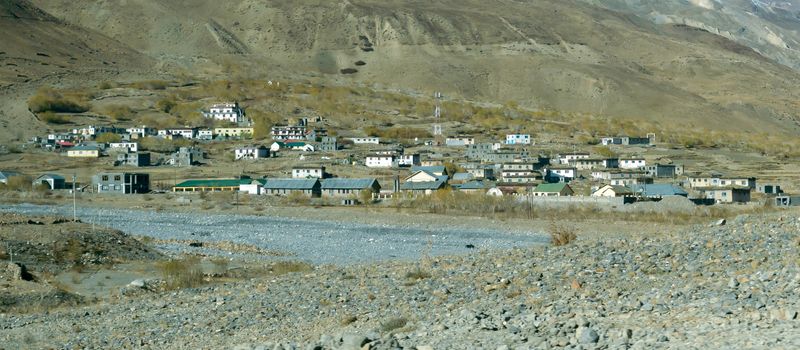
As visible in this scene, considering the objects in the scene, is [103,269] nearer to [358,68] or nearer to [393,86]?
[393,86]

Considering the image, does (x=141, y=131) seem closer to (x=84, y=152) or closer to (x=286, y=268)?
(x=84, y=152)

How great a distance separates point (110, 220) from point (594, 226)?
69.3 feet

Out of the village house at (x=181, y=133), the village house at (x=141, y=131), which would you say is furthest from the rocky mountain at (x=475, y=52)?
the village house at (x=181, y=133)

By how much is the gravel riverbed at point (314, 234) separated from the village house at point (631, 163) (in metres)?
33.0

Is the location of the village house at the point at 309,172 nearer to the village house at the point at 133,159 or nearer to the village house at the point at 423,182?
the village house at the point at 423,182

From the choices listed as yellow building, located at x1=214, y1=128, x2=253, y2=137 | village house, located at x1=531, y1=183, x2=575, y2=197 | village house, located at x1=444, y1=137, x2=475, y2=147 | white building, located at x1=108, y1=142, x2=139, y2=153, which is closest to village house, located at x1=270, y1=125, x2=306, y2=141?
yellow building, located at x1=214, y1=128, x2=253, y2=137

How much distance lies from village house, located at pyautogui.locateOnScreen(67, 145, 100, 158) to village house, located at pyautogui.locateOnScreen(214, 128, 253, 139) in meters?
17.1

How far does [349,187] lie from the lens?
2591 inches

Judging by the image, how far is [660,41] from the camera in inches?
7485

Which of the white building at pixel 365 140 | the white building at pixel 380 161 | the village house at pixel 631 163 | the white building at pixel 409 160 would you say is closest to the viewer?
the white building at pixel 380 161

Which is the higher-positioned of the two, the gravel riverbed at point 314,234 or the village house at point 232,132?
the village house at point 232,132

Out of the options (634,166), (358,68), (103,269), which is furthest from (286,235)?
(358,68)

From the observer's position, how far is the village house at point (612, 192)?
59859 mm

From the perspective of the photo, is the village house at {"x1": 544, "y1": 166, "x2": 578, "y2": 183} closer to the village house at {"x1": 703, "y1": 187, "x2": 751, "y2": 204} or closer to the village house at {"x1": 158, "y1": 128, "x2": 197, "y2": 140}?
the village house at {"x1": 703, "y1": 187, "x2": 751, "y2": 204}
